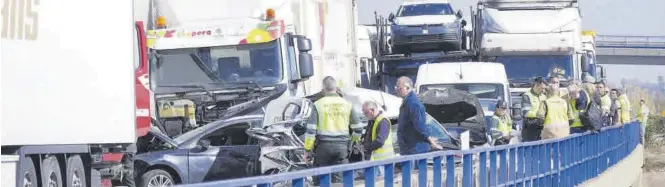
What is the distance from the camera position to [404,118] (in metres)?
15.1

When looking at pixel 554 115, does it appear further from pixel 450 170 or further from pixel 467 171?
pixel 450 170

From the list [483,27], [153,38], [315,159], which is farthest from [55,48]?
[483,27]

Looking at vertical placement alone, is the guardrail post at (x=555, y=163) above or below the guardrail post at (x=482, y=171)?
below

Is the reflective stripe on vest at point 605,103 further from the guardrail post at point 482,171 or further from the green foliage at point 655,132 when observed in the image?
the green foliage at point 655,132

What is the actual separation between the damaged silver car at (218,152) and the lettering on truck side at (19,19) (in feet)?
16.8

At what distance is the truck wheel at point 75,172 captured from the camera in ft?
47.7

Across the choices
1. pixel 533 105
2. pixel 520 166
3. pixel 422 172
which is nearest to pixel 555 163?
pixel 533 105

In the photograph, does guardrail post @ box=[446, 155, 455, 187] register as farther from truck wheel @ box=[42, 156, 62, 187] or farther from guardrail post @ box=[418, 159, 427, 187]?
truck wheel @ box=[42, 156, 62, 187]

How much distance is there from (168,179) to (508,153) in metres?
4.68

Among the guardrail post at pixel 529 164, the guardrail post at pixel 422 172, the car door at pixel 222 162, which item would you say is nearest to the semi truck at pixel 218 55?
the car door at pixel 222 162

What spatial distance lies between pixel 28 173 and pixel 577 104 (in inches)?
435

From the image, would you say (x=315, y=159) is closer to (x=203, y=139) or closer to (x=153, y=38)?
(x=203, y=139)

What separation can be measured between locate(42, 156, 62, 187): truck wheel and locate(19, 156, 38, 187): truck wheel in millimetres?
231

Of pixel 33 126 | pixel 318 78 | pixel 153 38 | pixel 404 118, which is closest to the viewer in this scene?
pixel 33 126
